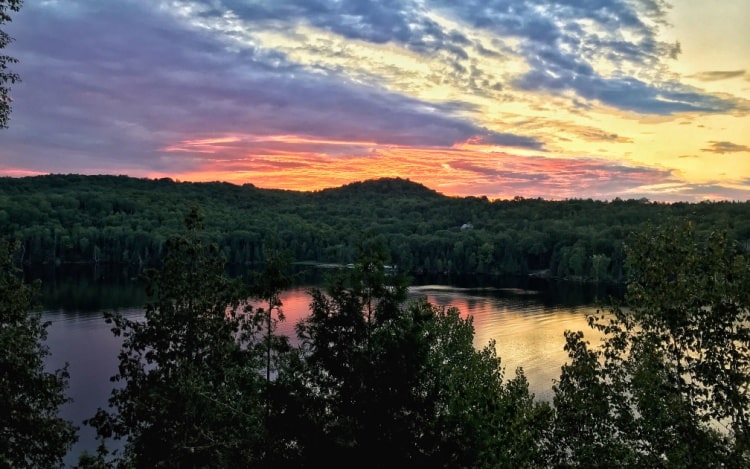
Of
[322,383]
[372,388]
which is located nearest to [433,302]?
[322,383]

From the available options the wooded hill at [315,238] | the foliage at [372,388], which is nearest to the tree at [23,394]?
Result: the foliage at [372,388]

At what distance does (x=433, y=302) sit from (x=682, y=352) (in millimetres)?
69326

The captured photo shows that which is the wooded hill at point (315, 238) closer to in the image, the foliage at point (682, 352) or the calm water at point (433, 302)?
the calm water at point (433, 302)

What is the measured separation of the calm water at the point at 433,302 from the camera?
39219 millimetres

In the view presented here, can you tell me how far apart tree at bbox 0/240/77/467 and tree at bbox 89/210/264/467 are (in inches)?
34.2

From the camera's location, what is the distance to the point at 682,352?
8.59 m

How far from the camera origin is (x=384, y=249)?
40.0 ft

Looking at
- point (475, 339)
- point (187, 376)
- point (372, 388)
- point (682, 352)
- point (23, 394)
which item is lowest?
point (475, 339)

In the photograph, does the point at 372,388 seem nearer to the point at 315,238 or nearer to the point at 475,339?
the point at 475,339

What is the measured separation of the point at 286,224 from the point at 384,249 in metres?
170

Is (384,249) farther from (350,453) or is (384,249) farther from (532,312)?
(532,312)

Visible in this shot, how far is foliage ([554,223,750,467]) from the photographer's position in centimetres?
793

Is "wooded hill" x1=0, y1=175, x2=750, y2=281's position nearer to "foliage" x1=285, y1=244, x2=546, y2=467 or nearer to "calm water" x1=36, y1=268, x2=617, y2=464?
"calm water" x1=36, y1=268, x2=617, y2=464

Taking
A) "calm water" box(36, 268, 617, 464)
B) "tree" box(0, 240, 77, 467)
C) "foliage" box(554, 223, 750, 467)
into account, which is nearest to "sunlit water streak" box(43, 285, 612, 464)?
"calm water" box(36, 268, 617, 464)
